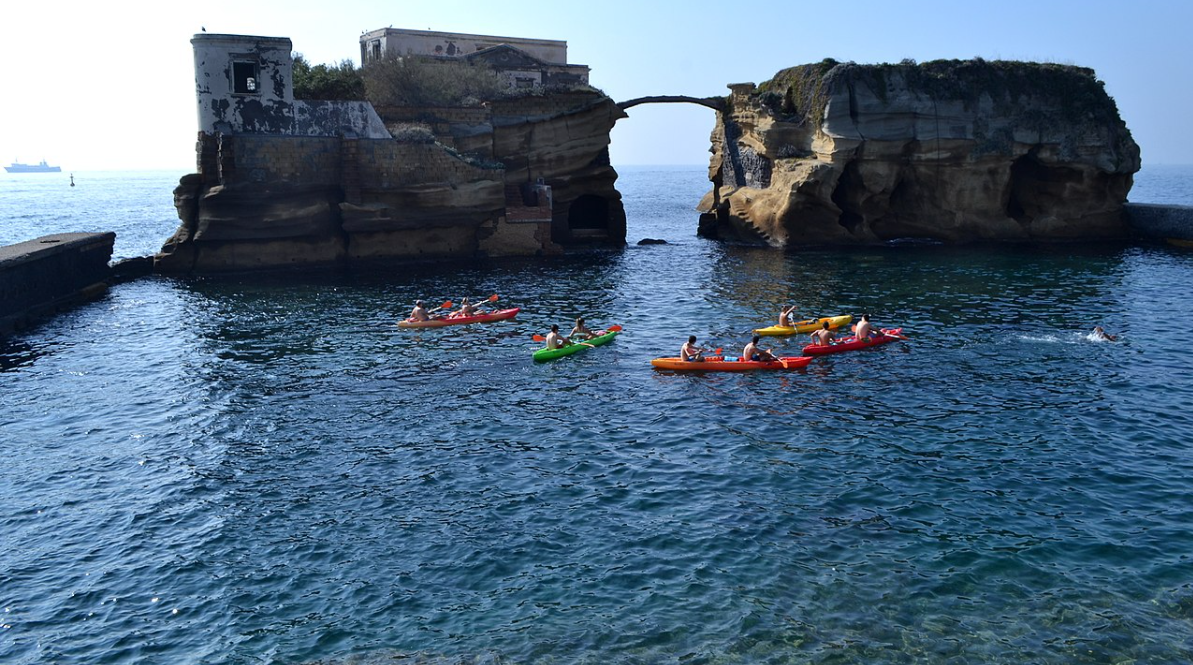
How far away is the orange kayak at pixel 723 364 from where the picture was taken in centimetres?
2716

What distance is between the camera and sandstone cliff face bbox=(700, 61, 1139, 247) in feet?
162

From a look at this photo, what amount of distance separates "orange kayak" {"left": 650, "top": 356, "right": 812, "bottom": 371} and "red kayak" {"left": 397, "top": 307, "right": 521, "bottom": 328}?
881cm

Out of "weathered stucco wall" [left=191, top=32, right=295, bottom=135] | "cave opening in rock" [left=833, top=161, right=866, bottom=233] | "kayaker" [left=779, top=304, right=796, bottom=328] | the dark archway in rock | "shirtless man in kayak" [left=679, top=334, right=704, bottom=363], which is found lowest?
"shirtless man in kayak" [left=679, top=334, right=704, bottom=363]

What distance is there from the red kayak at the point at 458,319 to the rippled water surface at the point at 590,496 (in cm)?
52

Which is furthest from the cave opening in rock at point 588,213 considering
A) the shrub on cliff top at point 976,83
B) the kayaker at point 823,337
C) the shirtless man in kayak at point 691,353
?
the shirtless man in kayak at point 691,353

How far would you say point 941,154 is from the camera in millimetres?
50031

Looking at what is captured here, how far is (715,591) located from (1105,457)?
36.5ft

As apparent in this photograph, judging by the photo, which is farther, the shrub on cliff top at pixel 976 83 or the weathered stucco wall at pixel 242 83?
the shrub on cliff top at pixel 976 83

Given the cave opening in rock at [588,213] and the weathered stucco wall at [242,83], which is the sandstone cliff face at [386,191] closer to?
the weathered stucco wall at [242,83]

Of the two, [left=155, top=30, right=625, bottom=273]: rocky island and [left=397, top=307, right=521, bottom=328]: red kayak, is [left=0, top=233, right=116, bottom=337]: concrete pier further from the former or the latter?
[left=397, top=307, right=521, bottom=328]: red kayak

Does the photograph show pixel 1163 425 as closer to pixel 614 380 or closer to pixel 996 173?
pixel 614 380

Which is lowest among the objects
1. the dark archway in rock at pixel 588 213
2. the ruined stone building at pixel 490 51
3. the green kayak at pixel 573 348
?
the green kayak at pixel 573 348

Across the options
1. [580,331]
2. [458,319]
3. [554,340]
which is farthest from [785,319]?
[458,319]

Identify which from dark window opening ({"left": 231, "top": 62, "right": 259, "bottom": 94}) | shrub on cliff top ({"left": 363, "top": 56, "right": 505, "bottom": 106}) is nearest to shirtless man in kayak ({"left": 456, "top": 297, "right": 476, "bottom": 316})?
dark window opening ({"left": 231, "top": 62, "right": 259, "bottom": 94})
